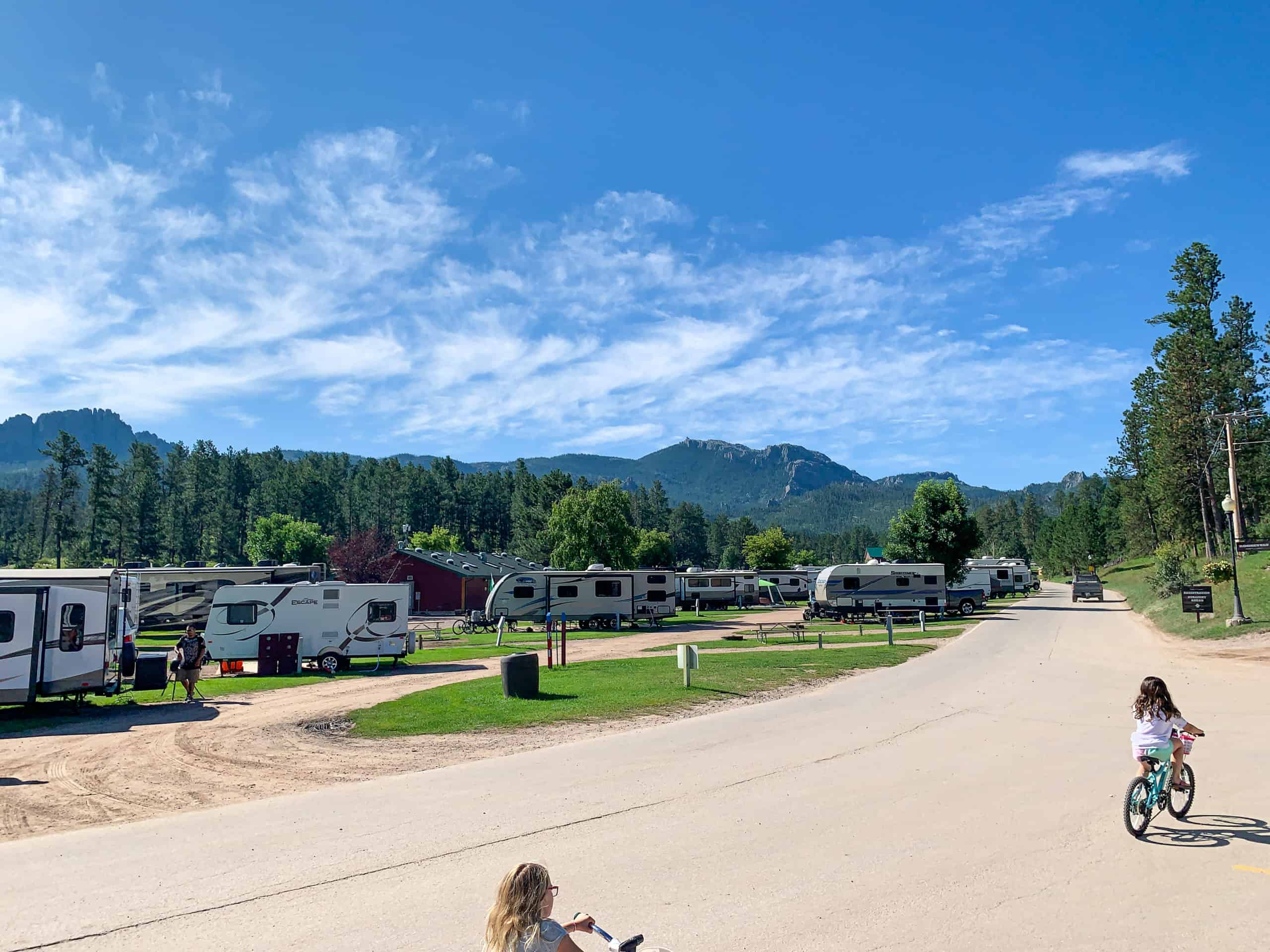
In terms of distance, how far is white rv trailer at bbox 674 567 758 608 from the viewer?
6075 cm

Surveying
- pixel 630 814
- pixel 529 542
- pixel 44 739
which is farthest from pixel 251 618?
pixel 529 542

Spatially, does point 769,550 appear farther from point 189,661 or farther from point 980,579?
point 189,661

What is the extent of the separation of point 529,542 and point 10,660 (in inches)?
3445

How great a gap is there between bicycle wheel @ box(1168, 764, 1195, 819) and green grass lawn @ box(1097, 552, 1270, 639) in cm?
2323

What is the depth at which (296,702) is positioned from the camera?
18016 mm

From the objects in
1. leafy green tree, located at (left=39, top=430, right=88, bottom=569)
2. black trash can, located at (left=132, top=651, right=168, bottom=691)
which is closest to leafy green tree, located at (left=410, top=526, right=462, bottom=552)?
leafy green tree, located at (left=39, top=430, right=88, bottom=569)

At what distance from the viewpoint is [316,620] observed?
2453cm

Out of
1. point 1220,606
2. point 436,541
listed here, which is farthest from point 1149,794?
point 436,541

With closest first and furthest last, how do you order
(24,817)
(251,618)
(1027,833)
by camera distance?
(1027,833) < (24,817) < (251,618)

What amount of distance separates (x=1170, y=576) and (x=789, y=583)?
28.0 metres

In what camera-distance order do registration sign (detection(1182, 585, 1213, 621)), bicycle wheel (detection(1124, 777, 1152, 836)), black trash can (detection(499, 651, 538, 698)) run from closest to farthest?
bicycle wheel (detection(1124, 777, 1152, 836))
black trash can (detection(499, 651, 538, 698))
registration sign (detection(1182, 585, 1213, 621))

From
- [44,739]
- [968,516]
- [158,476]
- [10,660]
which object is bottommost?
[44,739]

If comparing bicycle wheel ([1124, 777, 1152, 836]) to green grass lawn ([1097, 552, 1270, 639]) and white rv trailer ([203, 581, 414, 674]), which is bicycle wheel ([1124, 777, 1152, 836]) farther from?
green grass lawn ([1097, 552, 1270, 639])

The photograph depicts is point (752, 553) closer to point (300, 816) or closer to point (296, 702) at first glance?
point (296, 702)
